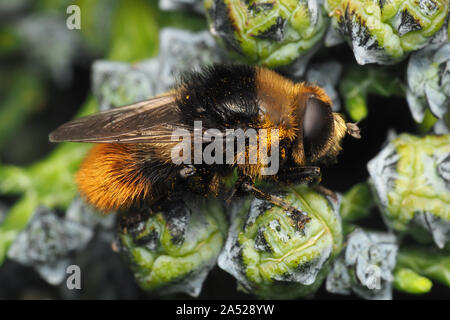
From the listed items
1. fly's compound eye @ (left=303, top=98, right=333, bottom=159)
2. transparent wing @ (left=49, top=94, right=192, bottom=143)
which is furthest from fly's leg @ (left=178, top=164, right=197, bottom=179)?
fly's compound eye @ (left=303, top=98, right=333, bottom=159)

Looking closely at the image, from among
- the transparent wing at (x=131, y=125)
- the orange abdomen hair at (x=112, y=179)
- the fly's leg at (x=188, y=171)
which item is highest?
the transparent wing at (x=131, y=125)

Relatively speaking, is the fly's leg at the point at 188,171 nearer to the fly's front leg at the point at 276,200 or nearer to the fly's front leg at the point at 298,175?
the fly's front leg at the point at 276,200

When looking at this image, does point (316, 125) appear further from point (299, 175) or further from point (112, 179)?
point (112, 179)

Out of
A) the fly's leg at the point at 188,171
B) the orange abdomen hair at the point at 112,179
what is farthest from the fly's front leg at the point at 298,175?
the orange abdomen hair at the point at 112,179

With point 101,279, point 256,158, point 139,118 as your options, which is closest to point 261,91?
point 256,158

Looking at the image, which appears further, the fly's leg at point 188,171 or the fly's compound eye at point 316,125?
the fly's leg at point 188,171

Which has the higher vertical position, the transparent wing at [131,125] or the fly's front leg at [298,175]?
the transparent wing at [131,125]

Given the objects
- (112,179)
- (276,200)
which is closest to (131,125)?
(112,179)
